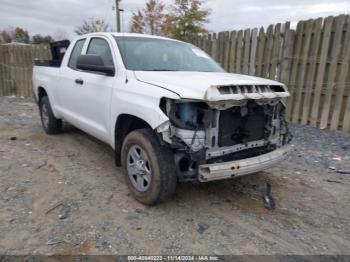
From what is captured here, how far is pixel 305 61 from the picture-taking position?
6652 mm

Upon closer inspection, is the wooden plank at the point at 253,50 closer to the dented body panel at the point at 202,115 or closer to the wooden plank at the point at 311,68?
the wooden plank at the point at 311,68

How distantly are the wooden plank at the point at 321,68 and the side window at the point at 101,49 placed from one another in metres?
4.65

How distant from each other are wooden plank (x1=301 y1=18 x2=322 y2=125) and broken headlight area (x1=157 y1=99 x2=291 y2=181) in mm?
3675

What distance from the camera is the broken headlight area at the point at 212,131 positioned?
2848mm

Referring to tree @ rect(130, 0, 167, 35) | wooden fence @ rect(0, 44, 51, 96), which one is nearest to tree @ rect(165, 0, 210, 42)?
tree @ rect(130, 0, 167, 35)

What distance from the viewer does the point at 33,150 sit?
5.29 meters

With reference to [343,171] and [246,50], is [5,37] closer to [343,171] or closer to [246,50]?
[246,50]

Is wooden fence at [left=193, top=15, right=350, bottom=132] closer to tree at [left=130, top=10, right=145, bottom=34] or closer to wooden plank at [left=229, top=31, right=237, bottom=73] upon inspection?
wooden plank at [left=229, top=31, right=237, bottom=73]

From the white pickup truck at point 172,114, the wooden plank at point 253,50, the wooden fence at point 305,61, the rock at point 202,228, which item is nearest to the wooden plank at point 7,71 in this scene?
the wooden fence at point 305,61

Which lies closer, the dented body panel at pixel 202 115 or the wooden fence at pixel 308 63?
the dented body panel at pixel 202 115

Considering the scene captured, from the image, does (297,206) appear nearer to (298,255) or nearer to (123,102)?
(298,255)

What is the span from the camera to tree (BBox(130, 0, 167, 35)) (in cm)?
2384

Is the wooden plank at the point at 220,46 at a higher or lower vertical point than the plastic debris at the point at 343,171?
higher

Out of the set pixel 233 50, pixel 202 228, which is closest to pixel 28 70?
pixel 233 50
